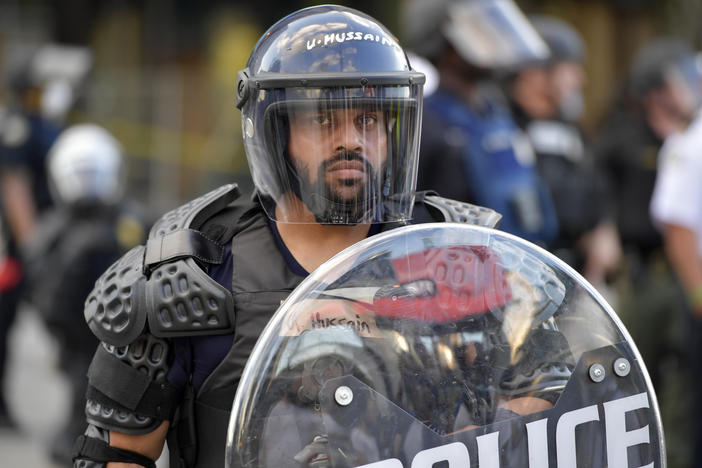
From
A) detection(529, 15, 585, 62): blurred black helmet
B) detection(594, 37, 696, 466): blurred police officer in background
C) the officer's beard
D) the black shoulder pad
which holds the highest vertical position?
detection(529, 15, 585, 62): blurred black helmet

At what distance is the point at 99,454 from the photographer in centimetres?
228

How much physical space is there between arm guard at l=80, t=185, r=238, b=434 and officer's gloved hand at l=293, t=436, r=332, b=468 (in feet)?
1.30

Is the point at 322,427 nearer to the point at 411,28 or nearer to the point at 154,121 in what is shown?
the point at 411,28

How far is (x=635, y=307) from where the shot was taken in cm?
613

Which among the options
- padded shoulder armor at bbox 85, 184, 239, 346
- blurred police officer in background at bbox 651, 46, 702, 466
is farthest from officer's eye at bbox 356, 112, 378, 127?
blurred police officer in background at bbox 651, 46, 702, 466

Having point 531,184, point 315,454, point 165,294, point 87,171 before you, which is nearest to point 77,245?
point 87,171

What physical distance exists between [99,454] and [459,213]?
2.82 feet

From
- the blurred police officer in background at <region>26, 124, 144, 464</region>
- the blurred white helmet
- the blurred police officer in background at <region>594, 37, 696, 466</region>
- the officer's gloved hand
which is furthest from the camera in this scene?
the blurred white helmet

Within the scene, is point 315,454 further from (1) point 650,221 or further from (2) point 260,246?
(1) point 650,221

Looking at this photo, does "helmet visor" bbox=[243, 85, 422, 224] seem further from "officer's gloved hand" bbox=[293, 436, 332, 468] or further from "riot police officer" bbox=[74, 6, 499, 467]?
"officer's gloved hand" bbox=[293, 436, 332, 468]

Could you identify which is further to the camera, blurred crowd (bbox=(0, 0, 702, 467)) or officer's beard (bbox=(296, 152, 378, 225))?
blurred crowd (bbox=(0, 0, 702, 467))

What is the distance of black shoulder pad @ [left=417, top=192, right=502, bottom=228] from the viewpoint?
2.39 meters

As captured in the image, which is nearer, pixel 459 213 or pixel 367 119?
pixel 367 119

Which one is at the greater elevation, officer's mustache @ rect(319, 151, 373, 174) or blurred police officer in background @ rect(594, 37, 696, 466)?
officer's mustache @ rect(319, 151, 373, 174)
